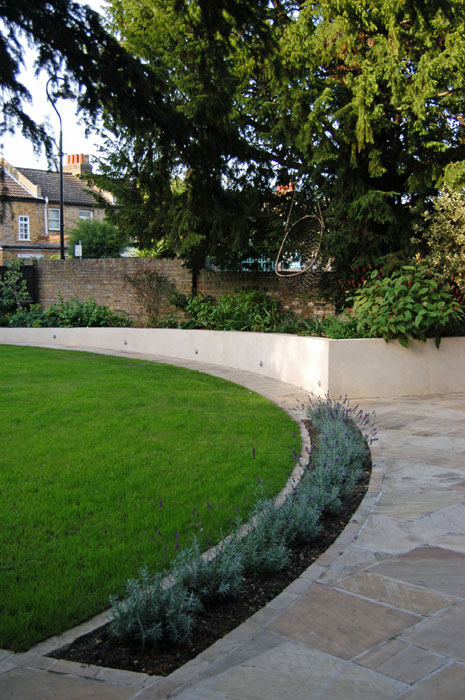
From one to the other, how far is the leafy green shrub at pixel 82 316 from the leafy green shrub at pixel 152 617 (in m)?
13.0

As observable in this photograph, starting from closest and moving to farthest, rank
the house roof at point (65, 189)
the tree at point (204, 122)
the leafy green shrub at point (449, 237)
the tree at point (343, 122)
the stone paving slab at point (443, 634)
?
the stone paving slab at point (443, 634) → the tree at point (204, 122) → the tree at point (343, 122) → the leafy green shrub at point (449, 237) → the house roof at point (65, 189)

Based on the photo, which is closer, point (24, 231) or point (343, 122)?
point (343, 122)

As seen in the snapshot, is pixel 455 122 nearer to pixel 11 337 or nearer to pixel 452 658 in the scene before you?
pixel 452 658

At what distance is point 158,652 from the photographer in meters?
2.73

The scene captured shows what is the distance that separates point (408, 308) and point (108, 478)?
219 inches

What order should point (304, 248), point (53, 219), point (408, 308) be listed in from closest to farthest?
point (408, 308)
point (304, 248)
point (53, 219)

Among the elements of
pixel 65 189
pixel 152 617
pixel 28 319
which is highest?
pixel 65 189

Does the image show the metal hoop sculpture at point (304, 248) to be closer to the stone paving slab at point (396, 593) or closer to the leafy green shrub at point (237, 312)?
the leafy green shrub at point (237, 312)

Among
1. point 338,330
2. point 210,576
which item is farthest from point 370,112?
point 210,576

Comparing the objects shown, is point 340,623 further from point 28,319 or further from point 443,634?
point 28,319

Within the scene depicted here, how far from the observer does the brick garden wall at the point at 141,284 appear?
13.0m

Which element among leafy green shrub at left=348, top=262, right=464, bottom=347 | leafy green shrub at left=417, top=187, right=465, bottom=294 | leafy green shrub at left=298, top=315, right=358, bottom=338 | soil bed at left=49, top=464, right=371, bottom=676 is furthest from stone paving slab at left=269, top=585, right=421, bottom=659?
leafy green shrub at left=417, top=187, right=465, bottom=294

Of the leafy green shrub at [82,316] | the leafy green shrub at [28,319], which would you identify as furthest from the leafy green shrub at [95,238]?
the leafy green shrub at [82,316]

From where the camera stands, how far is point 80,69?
340 centimetres
